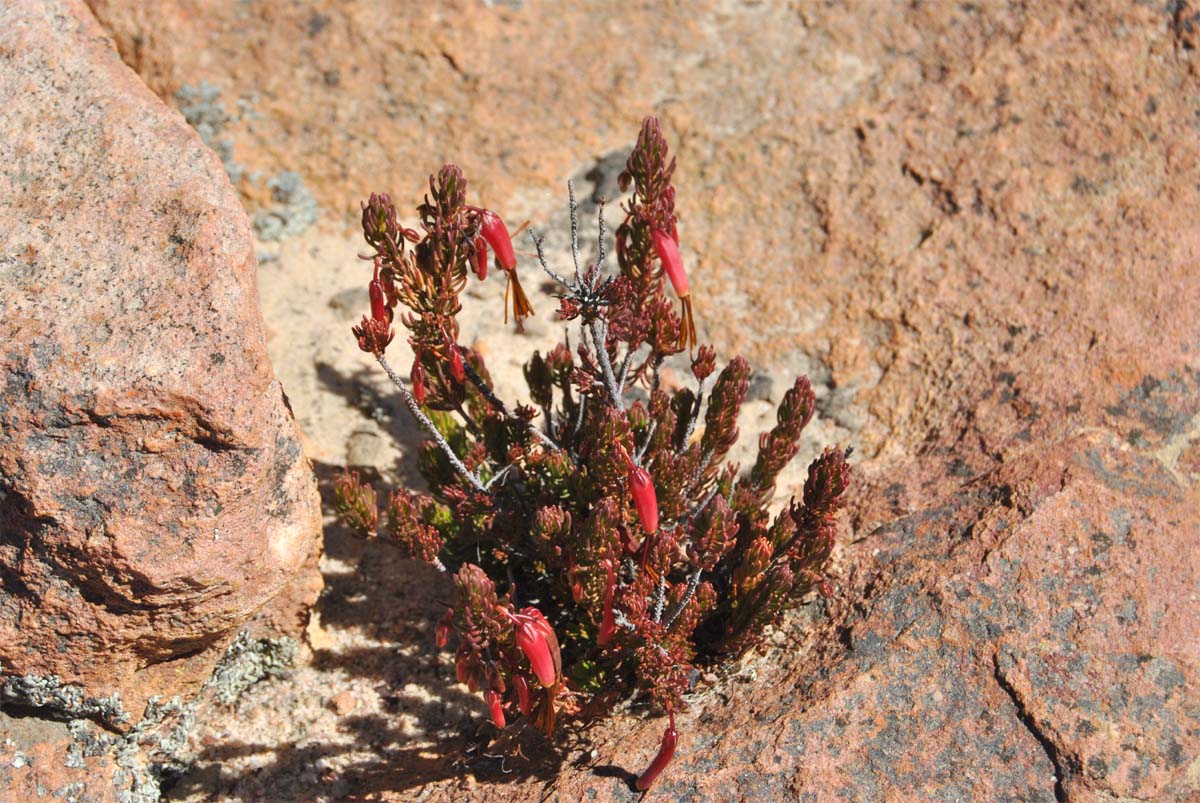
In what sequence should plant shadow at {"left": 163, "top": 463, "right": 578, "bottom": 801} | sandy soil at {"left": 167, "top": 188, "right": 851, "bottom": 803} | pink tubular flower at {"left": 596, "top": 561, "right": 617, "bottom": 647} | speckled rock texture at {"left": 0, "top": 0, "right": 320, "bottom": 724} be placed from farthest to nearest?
sandy soil at {"left": 167, "top": 188, "right": 851, "bottom": 803}
plant shadow at {"left": 163, "top": 463, "right": 578, "bottom": 801}
pink tubular flower at {"left": 596, "top": 561, "right": 617, "bottom": 647}
speckled rock texture at {"left": 0, "top": 0, "right": 320, "bottom": 724}

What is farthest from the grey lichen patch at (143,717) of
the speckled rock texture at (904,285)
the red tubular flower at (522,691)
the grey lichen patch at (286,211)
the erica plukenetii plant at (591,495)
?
the grey lichen patch at (286,211)

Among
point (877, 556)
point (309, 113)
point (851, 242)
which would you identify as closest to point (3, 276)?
point (309, 113)

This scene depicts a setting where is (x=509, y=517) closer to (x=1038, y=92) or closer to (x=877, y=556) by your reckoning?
(x=877, y=556)

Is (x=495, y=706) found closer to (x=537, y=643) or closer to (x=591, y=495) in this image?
(x=537, y=643)

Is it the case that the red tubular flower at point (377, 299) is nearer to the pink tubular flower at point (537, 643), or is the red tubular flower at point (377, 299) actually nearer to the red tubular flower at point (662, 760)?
the pink tubular flower at point (537, 643)

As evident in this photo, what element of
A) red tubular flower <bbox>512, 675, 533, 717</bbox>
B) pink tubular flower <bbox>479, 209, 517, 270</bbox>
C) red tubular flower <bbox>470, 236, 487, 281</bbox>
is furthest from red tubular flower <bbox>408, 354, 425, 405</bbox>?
red tubular flower <bbox>512, 675, 533, 717</bbox>

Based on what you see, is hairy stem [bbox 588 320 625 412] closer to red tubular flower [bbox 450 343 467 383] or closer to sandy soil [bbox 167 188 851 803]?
red tubular flower [bbox 450 343 467 383]

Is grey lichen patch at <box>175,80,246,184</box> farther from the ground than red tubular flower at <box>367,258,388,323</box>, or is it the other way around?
grey lichen patch at <box>175,80,246,184</box>
